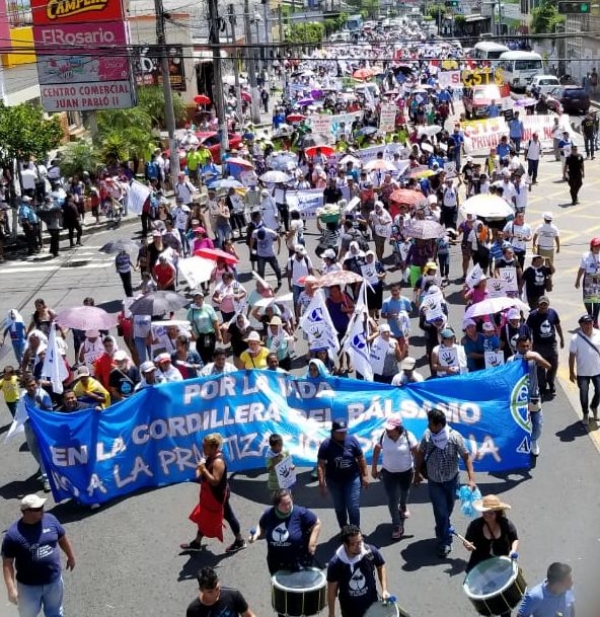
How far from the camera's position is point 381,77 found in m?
63.5

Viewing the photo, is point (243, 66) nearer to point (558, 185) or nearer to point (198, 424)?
point (558, 185)

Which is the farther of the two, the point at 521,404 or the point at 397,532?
the point at 521,404

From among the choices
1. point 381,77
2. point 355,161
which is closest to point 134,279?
point 355,161

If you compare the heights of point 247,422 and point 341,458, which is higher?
point 341,458

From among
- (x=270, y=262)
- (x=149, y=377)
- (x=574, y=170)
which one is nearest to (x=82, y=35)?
(x=574, y=170)

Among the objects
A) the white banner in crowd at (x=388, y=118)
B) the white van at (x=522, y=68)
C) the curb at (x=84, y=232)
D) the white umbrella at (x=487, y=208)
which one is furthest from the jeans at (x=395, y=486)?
the white van at (x=522, y=68)

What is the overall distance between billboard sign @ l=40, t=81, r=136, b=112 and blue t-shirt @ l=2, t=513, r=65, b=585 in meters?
22.9

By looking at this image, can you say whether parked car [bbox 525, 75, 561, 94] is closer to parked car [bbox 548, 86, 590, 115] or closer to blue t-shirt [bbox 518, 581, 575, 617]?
parked car [bbox 548, 86, 590, 115]

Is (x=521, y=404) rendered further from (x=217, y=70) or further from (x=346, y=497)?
(x=217, y=70)

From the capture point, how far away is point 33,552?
8.11 m

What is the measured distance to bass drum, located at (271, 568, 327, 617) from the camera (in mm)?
7387

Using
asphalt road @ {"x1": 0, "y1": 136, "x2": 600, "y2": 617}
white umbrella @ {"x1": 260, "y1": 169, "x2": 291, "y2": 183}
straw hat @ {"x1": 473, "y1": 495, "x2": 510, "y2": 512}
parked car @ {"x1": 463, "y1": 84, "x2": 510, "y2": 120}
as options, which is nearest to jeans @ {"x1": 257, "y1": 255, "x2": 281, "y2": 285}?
white umbrella @ {"x1": 260, "y1": 169, "x2": 291, "y2": 183}

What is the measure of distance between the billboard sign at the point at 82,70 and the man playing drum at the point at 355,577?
24097mm

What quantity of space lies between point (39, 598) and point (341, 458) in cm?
275
